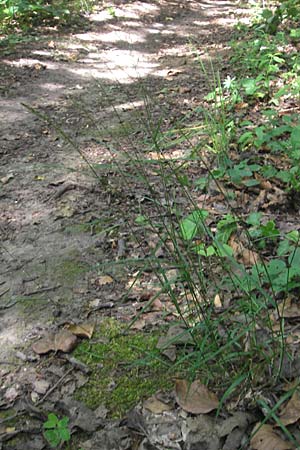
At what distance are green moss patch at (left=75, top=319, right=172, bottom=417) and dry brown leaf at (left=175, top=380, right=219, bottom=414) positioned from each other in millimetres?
91

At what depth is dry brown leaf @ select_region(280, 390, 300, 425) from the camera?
154 cm

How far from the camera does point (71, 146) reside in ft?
13.8

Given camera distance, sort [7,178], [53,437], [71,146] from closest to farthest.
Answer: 1. [53,437]
2. [7,178]
3. [71,146]

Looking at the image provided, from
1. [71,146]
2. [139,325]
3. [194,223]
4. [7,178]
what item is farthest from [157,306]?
[71,146]

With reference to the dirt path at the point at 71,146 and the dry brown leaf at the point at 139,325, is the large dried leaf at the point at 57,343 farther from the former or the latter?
the dry brown leaf at the point at 139,325

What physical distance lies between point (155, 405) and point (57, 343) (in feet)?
1.80

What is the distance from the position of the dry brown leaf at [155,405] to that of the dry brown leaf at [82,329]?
0.46m

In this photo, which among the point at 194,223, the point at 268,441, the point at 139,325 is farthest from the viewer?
the point at 139,325

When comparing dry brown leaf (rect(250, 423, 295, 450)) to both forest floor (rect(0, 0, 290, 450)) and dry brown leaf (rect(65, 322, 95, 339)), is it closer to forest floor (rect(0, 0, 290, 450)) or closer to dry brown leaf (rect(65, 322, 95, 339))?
forest floor (rect(0, 0, 290, 450))

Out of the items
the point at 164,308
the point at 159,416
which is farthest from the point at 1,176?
the point at 159,416

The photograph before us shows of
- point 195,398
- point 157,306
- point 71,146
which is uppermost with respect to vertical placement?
point 195,398

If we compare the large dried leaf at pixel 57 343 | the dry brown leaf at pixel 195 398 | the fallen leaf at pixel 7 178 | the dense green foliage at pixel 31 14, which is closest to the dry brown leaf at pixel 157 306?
the large dried leaf at pixel 57 343

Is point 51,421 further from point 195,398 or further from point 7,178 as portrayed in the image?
point 7,178

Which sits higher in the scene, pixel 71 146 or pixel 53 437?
pixel 53 437
